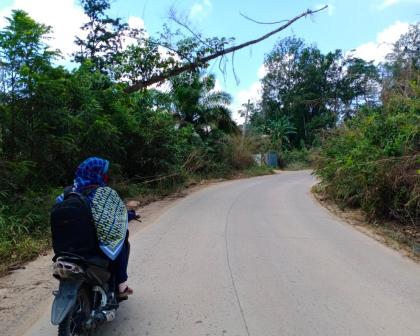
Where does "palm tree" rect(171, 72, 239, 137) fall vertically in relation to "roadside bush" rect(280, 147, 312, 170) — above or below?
above

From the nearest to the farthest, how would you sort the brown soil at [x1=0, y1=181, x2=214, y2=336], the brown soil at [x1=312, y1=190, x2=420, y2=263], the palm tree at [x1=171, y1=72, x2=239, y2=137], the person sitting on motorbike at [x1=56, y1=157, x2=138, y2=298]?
the person sitting on motorbike at [x1=56, y1=157, x2=138, y2=298] → the brown soil at [x1=0, y1=181, x2=214, y2=336] → the brown soil at [x1=312, y1=190, x2=420, y2=263] → the palm tree at [x1=171, y1=72, x2=239, y2=137]

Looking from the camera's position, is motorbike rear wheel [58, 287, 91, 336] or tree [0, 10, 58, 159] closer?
motorbike rear wheel [58, 287, 91, 336]

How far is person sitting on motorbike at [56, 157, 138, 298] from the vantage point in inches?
170

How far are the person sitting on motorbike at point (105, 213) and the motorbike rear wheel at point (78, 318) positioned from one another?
436mm

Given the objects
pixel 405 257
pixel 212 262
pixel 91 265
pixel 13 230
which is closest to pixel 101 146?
pixel 13 230

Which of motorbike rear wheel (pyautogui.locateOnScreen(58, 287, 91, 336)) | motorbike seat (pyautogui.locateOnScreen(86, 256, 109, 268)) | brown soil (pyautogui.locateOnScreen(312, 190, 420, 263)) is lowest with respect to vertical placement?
brown soil (pyautogui.locateOnScreen(312, 190, 420, 263))

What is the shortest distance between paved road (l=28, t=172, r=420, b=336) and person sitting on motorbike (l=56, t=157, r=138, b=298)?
69cm

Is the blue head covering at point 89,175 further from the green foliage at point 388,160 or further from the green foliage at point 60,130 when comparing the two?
the green foliage at point 388,160

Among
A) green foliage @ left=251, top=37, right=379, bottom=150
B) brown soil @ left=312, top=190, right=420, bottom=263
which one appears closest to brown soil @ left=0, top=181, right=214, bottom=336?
brown soil @ left=312, top=190, right=420, bottom=263

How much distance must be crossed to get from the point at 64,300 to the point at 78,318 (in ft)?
1.00

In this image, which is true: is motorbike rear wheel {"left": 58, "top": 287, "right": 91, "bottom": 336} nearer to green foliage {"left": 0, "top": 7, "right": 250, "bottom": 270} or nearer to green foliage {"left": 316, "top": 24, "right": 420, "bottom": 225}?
green foliage {"left": 0, "top": 7, "right": 250, "bottom": 270}

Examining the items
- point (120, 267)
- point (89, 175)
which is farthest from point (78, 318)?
point (89, 175)

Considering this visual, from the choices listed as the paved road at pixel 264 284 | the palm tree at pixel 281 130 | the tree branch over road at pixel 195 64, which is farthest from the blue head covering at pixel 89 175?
the palm tree at pixel 281 130

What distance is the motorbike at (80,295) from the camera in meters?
3.85
